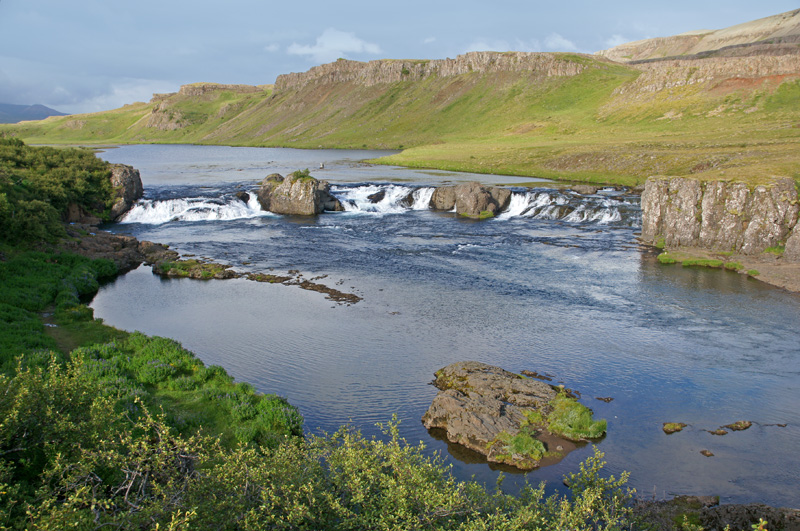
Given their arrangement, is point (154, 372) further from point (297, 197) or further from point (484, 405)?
point (297, 197)

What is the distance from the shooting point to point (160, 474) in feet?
37.0

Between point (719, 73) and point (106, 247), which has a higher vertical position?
point (719, 73)

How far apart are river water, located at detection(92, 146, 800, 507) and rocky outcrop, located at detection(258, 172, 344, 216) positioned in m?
11.6

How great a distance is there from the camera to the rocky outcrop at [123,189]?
218 ft

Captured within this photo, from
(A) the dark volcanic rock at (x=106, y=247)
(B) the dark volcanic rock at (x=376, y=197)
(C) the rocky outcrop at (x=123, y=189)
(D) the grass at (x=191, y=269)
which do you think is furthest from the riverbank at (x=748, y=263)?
(C) the rocky outcrop at (x=123, y=189)

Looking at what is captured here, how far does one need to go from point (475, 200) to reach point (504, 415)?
1982 inches

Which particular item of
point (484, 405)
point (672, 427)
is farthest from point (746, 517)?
point (484, 405)

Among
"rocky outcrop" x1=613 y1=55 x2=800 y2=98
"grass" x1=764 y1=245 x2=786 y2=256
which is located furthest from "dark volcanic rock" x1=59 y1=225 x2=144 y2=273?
"rocky outcrop" x1=613 y1=55 x2=800 y2=98

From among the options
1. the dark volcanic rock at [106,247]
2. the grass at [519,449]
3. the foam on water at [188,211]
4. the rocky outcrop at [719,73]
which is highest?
the rocky outcrop at [719,73]

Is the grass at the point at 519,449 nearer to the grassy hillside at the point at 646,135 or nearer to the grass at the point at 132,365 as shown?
the grass at the point at 132,365

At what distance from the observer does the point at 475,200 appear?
6994 centimetres

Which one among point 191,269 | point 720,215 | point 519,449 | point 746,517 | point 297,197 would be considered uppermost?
point 720,215

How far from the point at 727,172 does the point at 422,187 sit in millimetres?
38843

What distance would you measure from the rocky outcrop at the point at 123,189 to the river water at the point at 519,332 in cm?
908
